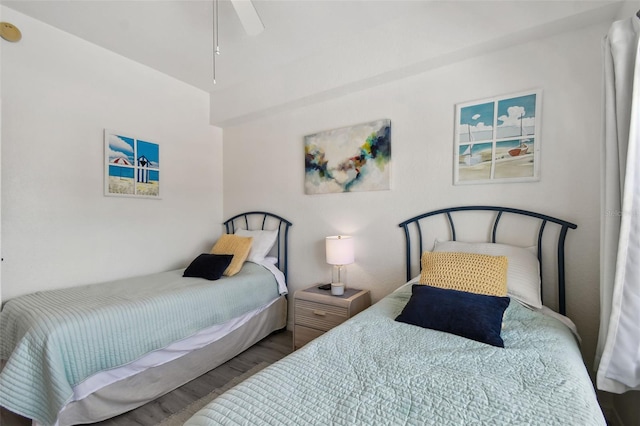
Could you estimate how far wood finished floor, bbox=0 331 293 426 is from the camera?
1.73 m

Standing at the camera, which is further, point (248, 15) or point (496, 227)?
point (496, 227)

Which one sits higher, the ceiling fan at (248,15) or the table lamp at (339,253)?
the ceiling fan at (248,15)

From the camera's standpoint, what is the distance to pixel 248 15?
161 cm

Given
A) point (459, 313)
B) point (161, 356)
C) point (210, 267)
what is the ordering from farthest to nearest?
point (210, 267), point (161, 356), point (459, 313)

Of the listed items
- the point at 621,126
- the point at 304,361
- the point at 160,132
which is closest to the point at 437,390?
the point at 304,361

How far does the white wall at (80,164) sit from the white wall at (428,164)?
26.7 inches

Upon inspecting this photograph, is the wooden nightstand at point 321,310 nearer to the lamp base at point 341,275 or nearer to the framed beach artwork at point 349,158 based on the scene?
the lamp base at point 341,275

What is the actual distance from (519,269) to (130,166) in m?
3.21

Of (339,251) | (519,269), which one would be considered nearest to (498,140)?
(519,269)

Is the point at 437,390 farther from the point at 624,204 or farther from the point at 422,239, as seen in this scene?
the point at 422,239

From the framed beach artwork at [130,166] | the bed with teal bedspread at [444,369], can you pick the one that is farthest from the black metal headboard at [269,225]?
the bed with teal bedspread at [444,369]

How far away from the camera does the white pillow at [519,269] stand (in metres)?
1.66

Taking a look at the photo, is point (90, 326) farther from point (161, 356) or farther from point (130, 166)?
point (130, 166)

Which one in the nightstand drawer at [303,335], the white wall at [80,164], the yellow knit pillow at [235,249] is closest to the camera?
the white wall at [80,164]
